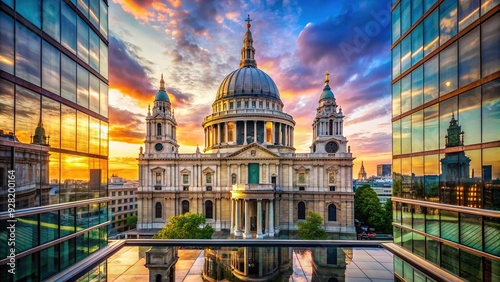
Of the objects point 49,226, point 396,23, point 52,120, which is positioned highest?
point 396,23

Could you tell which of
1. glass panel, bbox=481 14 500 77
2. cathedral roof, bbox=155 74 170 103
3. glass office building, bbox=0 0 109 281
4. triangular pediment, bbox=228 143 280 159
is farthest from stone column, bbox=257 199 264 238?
glass panel, bbox=481 14 500 77

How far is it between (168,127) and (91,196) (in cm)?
3964

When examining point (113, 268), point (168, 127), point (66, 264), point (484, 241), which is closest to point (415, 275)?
point (484, 241)

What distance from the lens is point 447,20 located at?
9.70m

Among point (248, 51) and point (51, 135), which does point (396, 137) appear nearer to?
point (51, 135)

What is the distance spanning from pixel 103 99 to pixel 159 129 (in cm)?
3846

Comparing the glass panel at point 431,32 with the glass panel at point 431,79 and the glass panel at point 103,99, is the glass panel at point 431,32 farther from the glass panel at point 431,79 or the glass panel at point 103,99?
the glass panel at point 103,99

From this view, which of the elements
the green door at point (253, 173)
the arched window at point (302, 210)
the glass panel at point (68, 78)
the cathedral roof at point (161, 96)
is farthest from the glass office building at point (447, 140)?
the cathedral roof at point (161, 96)

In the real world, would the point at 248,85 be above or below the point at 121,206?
above

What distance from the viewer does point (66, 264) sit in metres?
9.66

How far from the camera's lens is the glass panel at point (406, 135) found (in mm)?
12367

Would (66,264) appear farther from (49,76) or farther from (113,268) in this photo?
(49,76)

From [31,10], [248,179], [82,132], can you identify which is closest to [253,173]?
[248,179]

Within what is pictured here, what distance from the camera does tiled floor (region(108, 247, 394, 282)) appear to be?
975 centimetres
